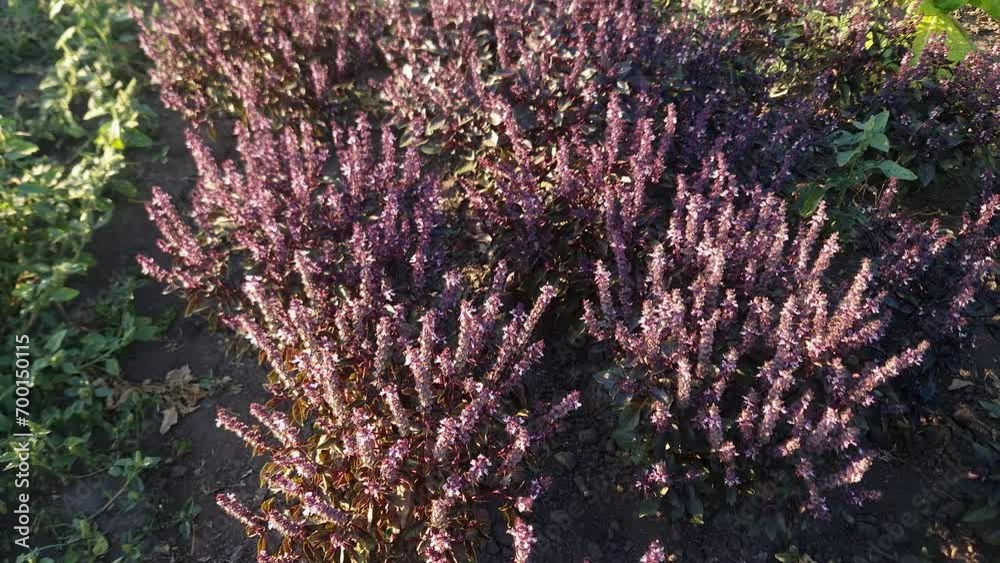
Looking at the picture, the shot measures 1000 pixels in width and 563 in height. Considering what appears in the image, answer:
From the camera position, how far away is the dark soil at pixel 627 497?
2.96 metres

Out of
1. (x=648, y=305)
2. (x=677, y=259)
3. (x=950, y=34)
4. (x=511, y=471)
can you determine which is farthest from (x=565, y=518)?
(x=950, y=34)

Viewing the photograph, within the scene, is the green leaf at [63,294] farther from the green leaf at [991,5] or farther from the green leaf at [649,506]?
the green leaf at [991,5]

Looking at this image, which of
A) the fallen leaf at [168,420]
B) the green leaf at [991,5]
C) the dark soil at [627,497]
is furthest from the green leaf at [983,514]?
the fallen leaf at [168,420]

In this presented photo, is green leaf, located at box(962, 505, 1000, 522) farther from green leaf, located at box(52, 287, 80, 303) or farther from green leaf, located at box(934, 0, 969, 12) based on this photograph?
green leaf, located at box(52, 287, 80, 303)

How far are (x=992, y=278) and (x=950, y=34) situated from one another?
1920 mm

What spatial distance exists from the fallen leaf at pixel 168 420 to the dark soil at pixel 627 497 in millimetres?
30

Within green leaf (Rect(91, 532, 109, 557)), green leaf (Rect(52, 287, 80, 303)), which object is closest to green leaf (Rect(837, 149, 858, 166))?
green leaf (Rect(91, 532, 109, 557))

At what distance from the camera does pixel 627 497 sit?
3.14m

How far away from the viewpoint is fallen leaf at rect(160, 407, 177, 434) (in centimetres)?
358

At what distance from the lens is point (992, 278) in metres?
3.31

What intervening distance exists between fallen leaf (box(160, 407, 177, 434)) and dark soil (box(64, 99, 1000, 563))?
0.10 feet

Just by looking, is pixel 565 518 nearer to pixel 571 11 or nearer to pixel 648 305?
pixel 648 305

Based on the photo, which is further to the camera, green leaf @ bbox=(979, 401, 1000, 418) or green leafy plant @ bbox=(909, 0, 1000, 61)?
green leafy plant @ bbox=(909, 0, 1000, 61)

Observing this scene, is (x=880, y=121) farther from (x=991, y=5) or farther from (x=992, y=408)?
(x=991, y=5)
